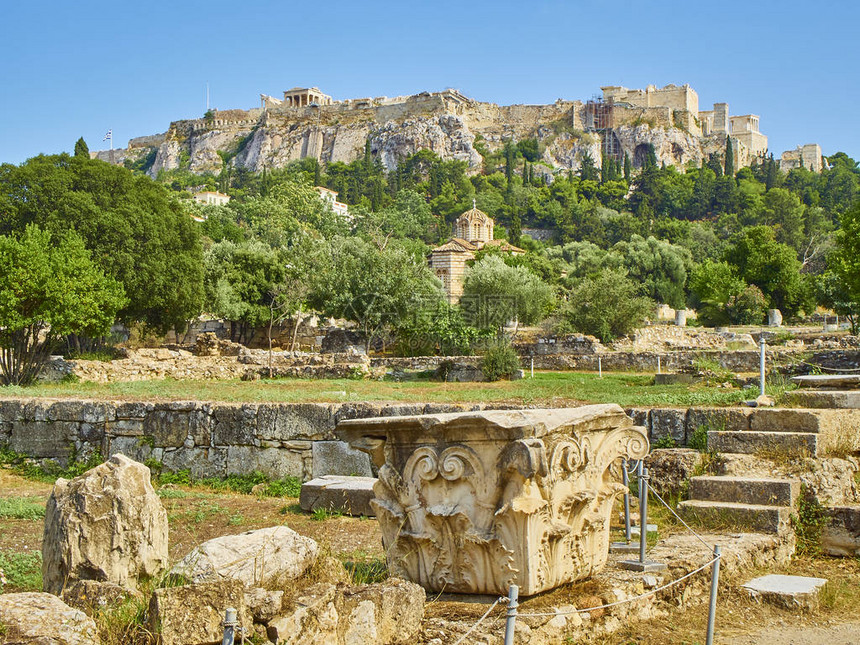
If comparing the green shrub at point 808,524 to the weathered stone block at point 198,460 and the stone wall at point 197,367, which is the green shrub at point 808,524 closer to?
the weathered stone block at point 198,460

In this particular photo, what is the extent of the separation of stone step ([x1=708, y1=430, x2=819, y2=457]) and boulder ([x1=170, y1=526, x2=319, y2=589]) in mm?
5078

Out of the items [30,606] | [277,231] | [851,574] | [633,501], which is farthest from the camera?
[277,231]

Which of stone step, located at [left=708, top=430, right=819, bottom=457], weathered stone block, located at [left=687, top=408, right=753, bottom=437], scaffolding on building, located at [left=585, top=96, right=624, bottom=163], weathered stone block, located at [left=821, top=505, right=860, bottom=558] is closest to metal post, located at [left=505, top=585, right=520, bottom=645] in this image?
weathered stone block, located at [left=821, top=505, right=860, bottom=558]

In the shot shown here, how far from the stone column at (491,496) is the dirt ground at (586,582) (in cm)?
27

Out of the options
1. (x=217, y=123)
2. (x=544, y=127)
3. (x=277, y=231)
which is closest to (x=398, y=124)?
(x=544, y=127)

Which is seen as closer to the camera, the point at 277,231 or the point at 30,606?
the point at 30,606

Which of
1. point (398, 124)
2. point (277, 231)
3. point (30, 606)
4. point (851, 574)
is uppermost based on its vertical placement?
point (398, 124)

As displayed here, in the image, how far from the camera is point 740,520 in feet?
22.9

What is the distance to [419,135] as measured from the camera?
136 m

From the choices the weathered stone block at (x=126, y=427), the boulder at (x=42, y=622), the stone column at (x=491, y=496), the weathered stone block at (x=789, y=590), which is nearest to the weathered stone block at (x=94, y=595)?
the boulder at (x=42, y=622)

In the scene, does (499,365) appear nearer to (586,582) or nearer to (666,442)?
(666,442)

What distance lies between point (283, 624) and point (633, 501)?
5.25 metres

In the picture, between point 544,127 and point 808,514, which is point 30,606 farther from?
point 544,127

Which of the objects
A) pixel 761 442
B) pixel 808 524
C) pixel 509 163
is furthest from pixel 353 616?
pixel 509 163
